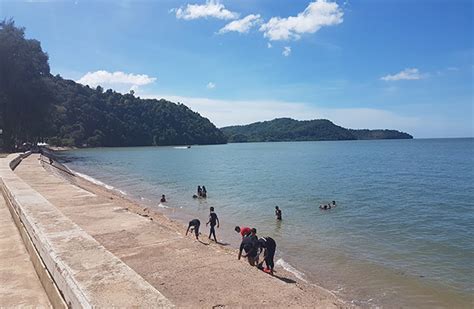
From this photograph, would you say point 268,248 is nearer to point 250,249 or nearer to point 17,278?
point 250,249

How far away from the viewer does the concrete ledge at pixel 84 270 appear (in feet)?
11.2

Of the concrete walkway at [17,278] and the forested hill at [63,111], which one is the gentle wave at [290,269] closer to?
the concrete walkway at [17,278]

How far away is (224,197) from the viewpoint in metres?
31.7

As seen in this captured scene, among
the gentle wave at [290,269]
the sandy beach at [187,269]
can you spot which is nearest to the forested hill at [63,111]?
the sandy beach at [187,269]

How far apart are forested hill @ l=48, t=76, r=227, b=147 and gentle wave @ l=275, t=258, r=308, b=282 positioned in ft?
389

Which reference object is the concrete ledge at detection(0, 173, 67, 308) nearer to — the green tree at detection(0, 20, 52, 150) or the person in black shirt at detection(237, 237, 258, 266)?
the person in black shirt at detection(237, 237, 258, 266)

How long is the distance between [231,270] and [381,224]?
53.3 feet

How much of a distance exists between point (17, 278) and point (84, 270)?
2.18m

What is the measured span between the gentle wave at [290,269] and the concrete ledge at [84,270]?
28.7 feet

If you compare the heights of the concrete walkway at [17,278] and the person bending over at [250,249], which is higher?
the concrete walkway at [17,278]

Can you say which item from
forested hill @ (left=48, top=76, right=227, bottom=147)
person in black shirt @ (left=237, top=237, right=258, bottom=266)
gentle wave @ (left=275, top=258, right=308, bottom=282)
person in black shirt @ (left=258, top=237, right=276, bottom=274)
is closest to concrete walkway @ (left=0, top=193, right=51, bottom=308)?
person in black shirt @ (left=237, top=237, right=258, bottom=266)

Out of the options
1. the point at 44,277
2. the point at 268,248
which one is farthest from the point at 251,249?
the point at 44,277

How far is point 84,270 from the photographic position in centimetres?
408

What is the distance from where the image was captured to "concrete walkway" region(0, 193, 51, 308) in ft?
15.6
